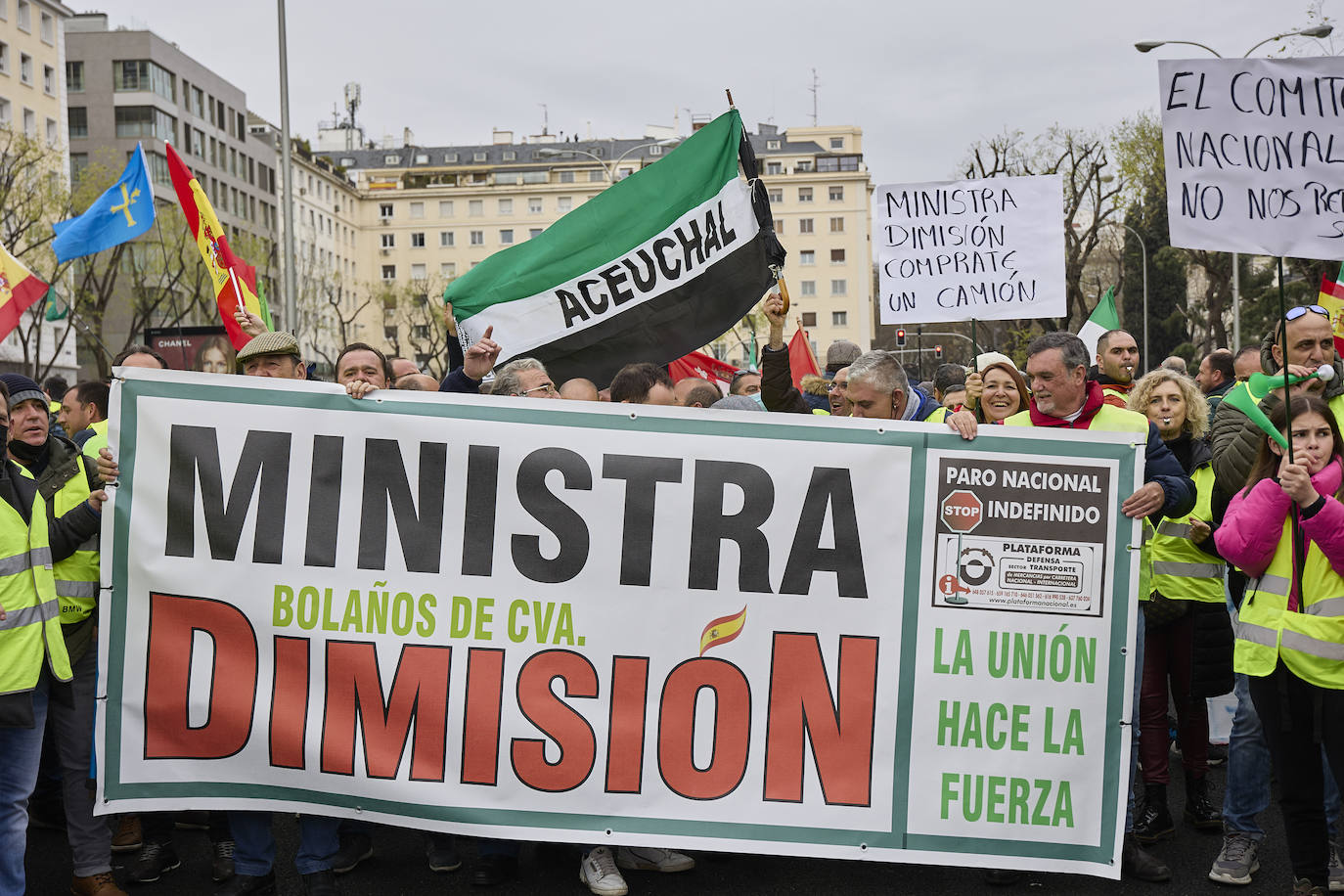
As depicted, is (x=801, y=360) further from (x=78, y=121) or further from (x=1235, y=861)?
(x=78, y=121)

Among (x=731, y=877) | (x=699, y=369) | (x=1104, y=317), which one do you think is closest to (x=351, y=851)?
(x=731, y=877)

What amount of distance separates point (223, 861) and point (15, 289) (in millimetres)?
4476

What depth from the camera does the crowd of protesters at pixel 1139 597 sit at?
172 inches

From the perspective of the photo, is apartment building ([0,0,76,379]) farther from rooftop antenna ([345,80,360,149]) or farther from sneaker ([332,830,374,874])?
rooftop antenna ([345,80,360,149])

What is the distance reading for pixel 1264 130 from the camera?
472 cm

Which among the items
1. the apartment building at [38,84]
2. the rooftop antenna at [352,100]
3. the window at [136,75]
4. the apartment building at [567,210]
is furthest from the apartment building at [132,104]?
the rooftop antenna at [352,100]

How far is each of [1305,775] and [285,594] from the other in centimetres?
377

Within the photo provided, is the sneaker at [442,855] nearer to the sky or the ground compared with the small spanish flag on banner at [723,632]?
nearer to the ground

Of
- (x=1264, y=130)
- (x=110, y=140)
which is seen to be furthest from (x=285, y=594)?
(x=110, y=140)

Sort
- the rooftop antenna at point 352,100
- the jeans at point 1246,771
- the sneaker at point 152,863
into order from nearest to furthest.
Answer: the jeans at point 1246,771 → the sneaker at point 152,863 → the rooftop antenna at point 352,100

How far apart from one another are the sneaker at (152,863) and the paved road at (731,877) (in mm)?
40

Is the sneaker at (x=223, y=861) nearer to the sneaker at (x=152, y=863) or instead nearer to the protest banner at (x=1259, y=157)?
the sneaker at (x=152, y=863)

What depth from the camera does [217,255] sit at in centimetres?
860

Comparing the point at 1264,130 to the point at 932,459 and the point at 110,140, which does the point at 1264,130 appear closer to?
the point at 932,459
